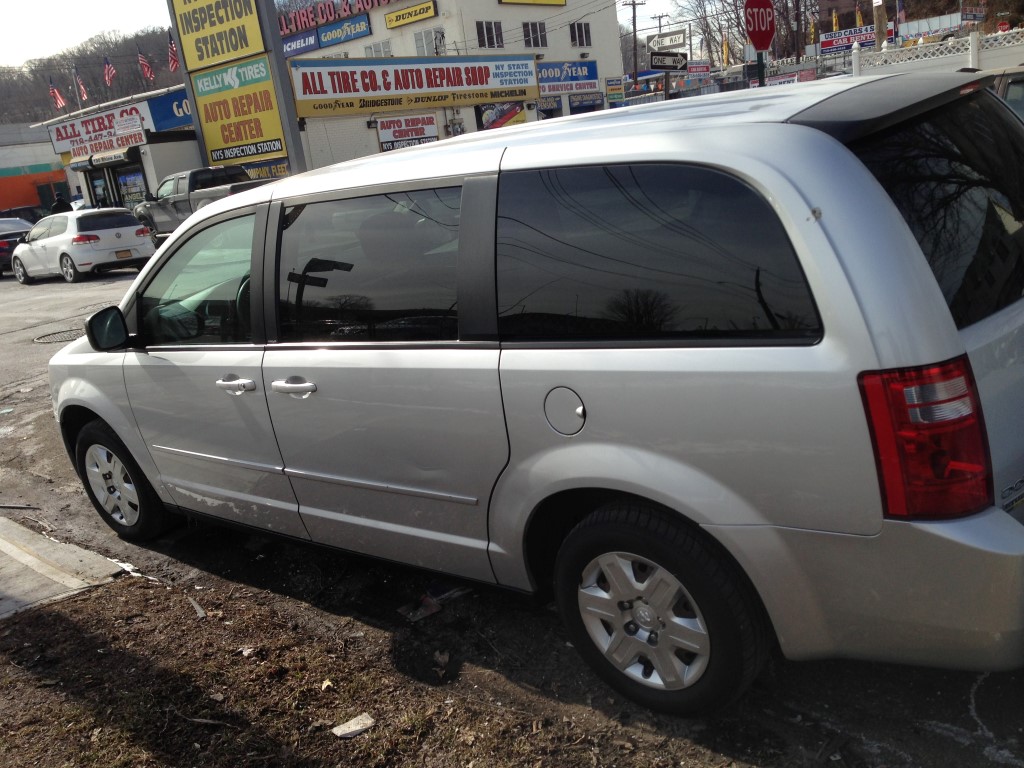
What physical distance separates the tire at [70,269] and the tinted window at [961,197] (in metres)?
19.9

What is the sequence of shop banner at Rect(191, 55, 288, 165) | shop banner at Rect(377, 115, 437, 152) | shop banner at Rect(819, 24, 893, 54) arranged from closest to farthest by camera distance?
1. shop banner at Rect(191, 55, 288, 165)
2. shop banner at Rect(377, 115, 437, 152)
3. shop banner at Rect(819, 24, 893, 54)

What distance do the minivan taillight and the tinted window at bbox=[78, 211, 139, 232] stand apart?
19.9 m

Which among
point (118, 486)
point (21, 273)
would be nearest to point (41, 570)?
point (118, 486)

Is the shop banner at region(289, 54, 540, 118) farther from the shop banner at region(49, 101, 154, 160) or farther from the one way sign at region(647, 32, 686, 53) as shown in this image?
the one way sign at region(647, 32, 686, 53)

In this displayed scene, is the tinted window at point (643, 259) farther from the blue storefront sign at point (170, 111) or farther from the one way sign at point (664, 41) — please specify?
the blue storefront sign at point (170, 111)

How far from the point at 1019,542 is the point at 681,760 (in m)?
1.17

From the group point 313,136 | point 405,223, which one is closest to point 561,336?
point 405,223

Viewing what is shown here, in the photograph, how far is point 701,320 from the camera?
2514 mm

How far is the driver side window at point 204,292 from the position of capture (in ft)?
12.6

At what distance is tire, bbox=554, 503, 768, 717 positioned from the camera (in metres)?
2.60

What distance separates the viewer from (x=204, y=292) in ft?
13.5

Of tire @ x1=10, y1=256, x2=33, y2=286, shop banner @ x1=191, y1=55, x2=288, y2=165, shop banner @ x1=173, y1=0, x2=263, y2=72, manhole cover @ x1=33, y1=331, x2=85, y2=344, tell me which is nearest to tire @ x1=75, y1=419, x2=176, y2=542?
manhole cover @ x1=33, y1=331, x2=85, y2=344

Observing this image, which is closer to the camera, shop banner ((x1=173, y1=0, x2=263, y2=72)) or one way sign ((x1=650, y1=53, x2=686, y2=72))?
one way sign ((x1=650, y1=53, x2=686, y2=72))

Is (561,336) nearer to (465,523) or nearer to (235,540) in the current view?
(465,523)
